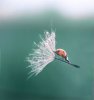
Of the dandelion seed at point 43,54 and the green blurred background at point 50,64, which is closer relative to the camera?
the green blurred background at point 50,64

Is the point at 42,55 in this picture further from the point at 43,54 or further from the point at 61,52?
the point at 61,52

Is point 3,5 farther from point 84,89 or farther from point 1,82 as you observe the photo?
point 84,89

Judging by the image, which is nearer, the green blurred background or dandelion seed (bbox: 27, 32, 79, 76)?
the green blurred background

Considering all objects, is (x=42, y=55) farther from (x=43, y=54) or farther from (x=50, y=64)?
(x=50, y=64)

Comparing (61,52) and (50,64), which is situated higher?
(61,52)

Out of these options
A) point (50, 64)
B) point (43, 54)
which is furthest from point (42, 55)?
point (50, 64)
